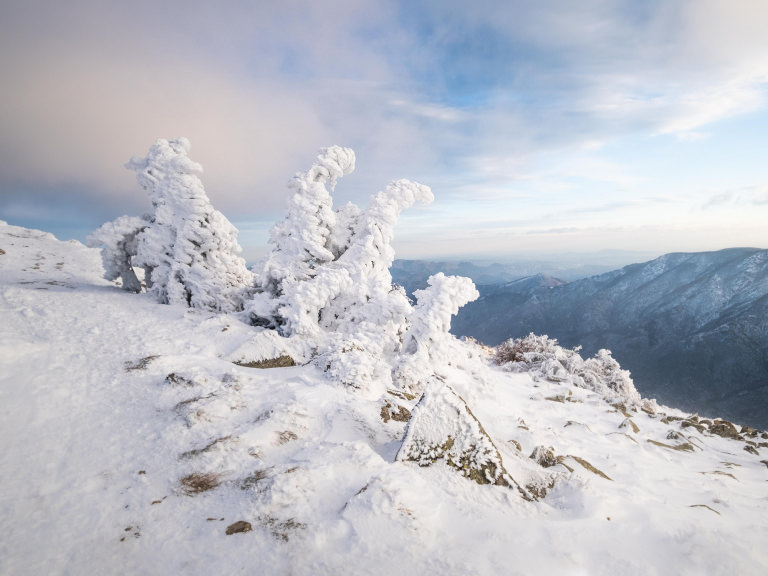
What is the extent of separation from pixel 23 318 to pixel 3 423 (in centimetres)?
608

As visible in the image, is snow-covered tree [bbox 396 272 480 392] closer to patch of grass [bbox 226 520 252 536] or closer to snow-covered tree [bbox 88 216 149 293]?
patch of grass [bbox 226 520 252 536]

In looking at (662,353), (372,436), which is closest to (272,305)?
(372,436)

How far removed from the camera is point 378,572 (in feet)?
12.4

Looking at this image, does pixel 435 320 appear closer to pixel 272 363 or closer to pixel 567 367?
pixel 272 363

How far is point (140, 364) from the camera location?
936 cm

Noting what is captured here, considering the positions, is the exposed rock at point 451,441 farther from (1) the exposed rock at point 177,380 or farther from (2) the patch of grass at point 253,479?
(1) the exposed rock at point 177,380

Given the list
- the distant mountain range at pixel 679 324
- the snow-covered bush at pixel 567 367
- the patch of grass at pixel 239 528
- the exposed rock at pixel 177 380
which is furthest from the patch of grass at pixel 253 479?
the distant mountain range at pixel 679 324

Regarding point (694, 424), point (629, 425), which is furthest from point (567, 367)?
point (629, 425)

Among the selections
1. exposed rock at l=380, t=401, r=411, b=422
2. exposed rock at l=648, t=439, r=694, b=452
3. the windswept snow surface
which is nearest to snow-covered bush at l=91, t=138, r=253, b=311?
the windswept snow surface

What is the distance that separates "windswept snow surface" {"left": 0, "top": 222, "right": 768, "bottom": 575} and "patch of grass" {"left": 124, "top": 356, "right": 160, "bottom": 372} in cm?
6

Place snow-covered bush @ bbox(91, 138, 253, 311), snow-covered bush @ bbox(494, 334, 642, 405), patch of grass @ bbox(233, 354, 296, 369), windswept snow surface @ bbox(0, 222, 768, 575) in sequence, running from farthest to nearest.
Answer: snow-covered bush @ bbox(494, 334, 642, 405)
snow-covered bush @ bbox(91, 138, 253, 311)
patch of grass @ bbox(233, 354, 296, 369)
windswept snow surface @ bbox(0, 222, 768, 575)

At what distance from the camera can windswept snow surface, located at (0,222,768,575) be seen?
13.6ft

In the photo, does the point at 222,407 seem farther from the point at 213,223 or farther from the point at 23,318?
the point at 213,223

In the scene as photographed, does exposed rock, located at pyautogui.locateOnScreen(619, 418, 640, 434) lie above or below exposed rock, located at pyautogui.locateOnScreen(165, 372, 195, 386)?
below
